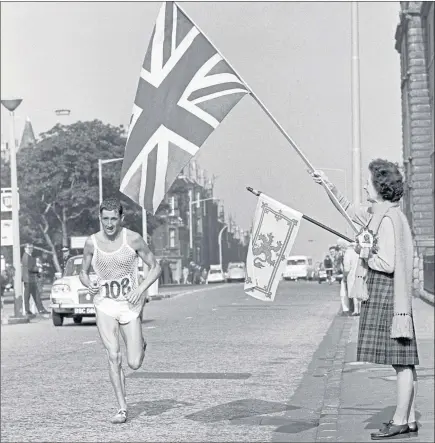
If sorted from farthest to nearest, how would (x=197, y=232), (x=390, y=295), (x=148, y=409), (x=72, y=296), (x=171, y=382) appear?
(x=171, y=382)
(x=148, y=409)
(x=197, y=232)
(x=72, y=296)
(x=390, y=295)

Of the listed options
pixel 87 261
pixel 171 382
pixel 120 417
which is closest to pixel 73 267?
pixel 87 261

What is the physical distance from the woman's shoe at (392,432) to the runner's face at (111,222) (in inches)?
41.1

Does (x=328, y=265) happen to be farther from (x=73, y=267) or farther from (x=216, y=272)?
(x=73, y=267)

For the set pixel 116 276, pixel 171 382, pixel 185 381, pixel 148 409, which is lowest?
pixel 185 381

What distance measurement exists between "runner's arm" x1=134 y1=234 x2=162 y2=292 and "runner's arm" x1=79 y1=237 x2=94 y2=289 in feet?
0.51

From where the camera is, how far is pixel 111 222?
4.02 metres

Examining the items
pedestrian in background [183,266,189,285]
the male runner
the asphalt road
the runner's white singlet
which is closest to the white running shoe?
the male runner

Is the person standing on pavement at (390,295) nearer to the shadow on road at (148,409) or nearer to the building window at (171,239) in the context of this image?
the shadow on road at (148,409)

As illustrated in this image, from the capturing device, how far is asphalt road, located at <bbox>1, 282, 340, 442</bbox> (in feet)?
164

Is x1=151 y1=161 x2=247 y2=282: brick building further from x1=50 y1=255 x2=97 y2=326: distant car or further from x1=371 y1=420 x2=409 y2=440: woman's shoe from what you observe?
x1=371 y1=420 x2=409 y2=440: woman's shoe

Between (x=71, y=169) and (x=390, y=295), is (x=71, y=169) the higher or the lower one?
the higher one

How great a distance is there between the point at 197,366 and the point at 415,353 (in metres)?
56.8

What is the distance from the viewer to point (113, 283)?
13.3 feet

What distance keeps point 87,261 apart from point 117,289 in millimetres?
214
